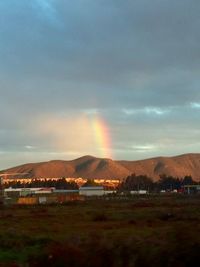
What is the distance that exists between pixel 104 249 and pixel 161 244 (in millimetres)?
1507

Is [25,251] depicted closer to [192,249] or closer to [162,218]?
[192,249]

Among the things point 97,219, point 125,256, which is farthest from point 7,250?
point 97,219

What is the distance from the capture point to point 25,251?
70.7 ft

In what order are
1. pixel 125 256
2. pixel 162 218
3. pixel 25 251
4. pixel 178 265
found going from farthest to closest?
pixel 162 218, pixel 25 251, pixel 125 256, pixel 178 265

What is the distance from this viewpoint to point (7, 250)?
22.7m

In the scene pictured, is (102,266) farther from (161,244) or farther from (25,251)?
(25,251)

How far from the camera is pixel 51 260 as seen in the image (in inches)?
567

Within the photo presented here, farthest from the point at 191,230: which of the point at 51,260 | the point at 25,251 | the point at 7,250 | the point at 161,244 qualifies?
the point at 7,250

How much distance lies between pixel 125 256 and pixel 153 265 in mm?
938

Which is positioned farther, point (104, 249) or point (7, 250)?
point (7, 250)

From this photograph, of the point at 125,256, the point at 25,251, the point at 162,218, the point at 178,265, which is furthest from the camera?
the point at 162,218

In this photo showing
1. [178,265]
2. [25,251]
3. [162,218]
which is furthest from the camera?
[162,218]

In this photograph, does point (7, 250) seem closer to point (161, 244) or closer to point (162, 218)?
point (161, 244)

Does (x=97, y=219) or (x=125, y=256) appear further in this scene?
(x=97, y=219)
